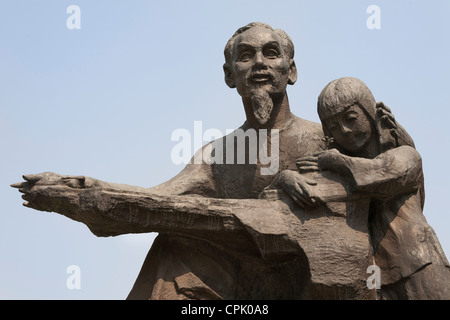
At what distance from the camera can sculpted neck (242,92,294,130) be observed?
785 cm

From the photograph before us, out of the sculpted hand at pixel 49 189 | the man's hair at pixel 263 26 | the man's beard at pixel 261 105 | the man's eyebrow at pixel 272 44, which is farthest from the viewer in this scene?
the man's hair at pixel 263 26

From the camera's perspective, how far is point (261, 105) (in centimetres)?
767

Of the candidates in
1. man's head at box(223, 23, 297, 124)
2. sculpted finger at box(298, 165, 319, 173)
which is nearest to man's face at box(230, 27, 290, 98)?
man's head at box(223, 23, 297, 124)

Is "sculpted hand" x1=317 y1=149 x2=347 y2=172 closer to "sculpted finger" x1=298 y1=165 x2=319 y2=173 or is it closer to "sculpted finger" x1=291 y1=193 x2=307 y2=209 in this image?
"sculpted finger" x1=298 y1=165 x2=319 y2=173

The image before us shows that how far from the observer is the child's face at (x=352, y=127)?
7301 mm

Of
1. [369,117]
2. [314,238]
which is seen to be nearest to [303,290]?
[314,238]

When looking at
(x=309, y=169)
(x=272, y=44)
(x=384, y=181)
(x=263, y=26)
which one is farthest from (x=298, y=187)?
(x=263, y=26)

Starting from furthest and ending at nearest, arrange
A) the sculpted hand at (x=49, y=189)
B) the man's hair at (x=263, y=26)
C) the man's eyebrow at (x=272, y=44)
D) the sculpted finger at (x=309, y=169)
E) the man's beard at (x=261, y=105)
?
the man's hair at (x=263, y=26) → the man's eyebrow at (x=272, y=44) → the man's beard at (x=261, y=105) → the sculpted finger at (x=309, y=169) → the sculpted hand at (x=49, y=189)

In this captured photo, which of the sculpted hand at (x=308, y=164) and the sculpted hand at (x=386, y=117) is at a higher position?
the sculpted hand at (x=386, y=117)

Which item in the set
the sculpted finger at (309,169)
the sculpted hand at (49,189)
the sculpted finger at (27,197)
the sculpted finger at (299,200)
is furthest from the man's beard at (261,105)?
the sculpted finger at (27,197)

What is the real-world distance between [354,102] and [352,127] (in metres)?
0.19

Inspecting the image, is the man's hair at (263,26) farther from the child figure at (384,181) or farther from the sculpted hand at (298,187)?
the sculpted hand at (298,187)

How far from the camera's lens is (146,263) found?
7.35 metres
